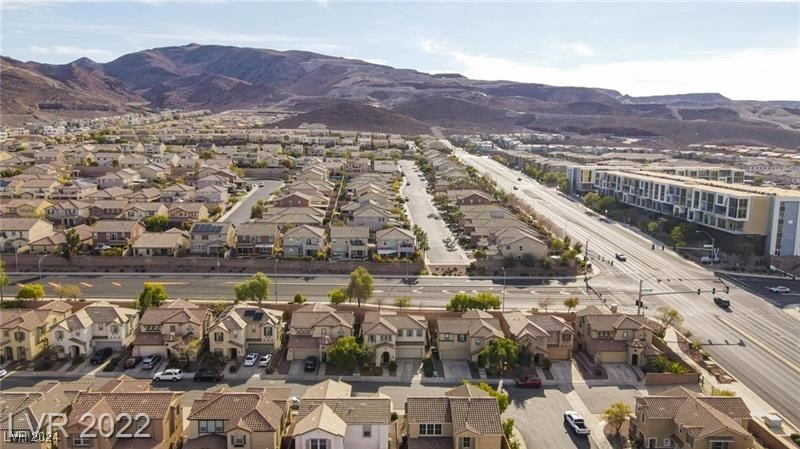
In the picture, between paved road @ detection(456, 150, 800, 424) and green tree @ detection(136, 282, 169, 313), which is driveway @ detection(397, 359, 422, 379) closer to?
green tree @ detection(136, 282, 169, 313)

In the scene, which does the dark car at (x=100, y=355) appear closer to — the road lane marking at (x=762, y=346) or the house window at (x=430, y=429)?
the house window at (x=430, y=429)

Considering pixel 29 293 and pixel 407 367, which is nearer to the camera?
pixel 407 367

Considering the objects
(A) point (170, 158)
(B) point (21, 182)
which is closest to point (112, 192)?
(B) point (21, 182)

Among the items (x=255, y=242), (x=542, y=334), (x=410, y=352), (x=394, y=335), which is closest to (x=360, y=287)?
(x=394, y=335)

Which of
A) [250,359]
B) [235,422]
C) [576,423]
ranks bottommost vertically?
[576,423]

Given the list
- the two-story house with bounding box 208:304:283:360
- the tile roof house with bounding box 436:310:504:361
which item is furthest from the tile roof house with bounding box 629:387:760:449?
the two-story house with bounding box 208:304:283:360

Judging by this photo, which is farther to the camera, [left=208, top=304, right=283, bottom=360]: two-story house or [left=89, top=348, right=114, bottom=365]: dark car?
[left=208, top=304, right=283, bottom=360]: two-story house

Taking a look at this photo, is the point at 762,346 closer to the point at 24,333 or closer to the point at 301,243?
the point at 301,243
